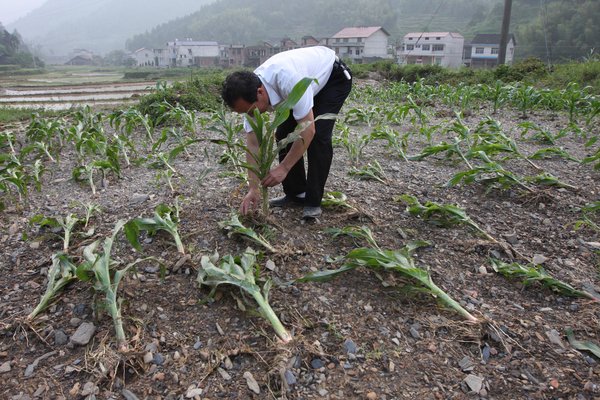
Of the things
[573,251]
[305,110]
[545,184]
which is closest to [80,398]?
[305,110]

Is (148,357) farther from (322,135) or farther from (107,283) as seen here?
(322,135)

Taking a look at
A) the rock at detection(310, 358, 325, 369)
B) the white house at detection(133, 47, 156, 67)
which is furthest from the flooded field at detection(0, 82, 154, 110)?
the white house at detection(133, 47, 156, 67)

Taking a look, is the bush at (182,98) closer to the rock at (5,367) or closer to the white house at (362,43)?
the rock at (5,367)

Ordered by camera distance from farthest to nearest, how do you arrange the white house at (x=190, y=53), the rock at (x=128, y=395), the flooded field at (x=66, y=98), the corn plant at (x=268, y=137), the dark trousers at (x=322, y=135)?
the white house at (x=190, y=53) < the flooded field at (x=66, y=98) < the dark trousers at (x=322, y=135) < the corn plant at (x=268, y=137) < the rock at (x=128, y=395)

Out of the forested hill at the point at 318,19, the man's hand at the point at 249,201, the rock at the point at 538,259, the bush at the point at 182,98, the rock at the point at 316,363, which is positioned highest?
the forested hill at the point at 318,19

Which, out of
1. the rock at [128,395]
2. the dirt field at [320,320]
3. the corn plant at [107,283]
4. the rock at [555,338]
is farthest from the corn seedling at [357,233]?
the rock at [128,395]

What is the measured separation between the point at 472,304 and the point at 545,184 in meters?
1.78

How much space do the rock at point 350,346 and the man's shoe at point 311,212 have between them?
1116mm

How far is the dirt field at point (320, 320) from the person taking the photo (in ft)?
5.04

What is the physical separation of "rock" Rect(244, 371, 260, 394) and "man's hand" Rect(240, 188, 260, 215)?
3.66ft

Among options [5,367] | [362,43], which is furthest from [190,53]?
[5,367]

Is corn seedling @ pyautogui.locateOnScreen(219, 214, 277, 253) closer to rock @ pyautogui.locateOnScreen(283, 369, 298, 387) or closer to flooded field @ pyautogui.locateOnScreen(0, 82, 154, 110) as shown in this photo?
rock @ pyautogui.locateOnScreen(283, 369, 298, 387)

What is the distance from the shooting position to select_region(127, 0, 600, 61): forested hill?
22172 mm

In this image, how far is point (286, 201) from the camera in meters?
3.01
